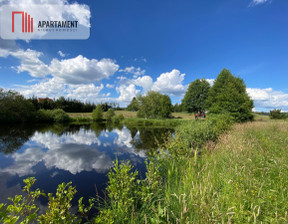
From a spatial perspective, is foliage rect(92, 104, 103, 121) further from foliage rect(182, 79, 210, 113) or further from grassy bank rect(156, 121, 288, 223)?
grassy bank rect(156, 121, 288, 223)

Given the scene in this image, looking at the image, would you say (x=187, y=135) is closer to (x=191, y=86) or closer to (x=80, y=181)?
(x=80, y=181)

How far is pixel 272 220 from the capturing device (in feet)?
6.45

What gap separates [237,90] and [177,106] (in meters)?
75.2

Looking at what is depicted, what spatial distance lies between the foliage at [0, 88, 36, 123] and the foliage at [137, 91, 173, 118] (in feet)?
128

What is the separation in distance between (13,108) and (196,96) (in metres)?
57.8

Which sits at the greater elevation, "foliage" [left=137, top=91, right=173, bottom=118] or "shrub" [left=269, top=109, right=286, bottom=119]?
"foliage" [left=137, top=91, right=173, bottom=118]

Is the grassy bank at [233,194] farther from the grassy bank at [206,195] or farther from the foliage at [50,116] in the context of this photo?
the foliage at [50,116]

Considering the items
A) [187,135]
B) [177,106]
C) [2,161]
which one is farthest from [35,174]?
[177,106]

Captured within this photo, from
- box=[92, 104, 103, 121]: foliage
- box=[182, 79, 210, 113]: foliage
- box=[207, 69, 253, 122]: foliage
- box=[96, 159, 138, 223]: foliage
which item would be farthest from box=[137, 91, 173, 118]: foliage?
box=[96, 159, 138, 223]: foliage

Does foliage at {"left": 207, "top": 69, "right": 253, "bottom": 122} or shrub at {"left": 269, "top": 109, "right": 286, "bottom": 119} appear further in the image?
shrub at {"left": 269, "top": 109, "right": 286, "bottom": 119}

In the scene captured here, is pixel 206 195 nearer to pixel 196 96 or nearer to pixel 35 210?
pixel 35 210

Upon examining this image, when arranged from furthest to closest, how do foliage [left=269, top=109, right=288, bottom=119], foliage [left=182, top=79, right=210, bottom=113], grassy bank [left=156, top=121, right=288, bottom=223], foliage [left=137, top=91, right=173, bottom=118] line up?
1. foliage [left=137, top=91, right=173, bottom=118]
2. foliage [left=182, top=79, right=210, bottom=113]
3. foliage [left=269, top=109, right=288, bottom=119]
4. grassy bank [left=156, top=121, right=288, bottom=223]

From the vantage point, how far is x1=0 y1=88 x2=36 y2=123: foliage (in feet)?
120

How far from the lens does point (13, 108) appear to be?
3897cm
